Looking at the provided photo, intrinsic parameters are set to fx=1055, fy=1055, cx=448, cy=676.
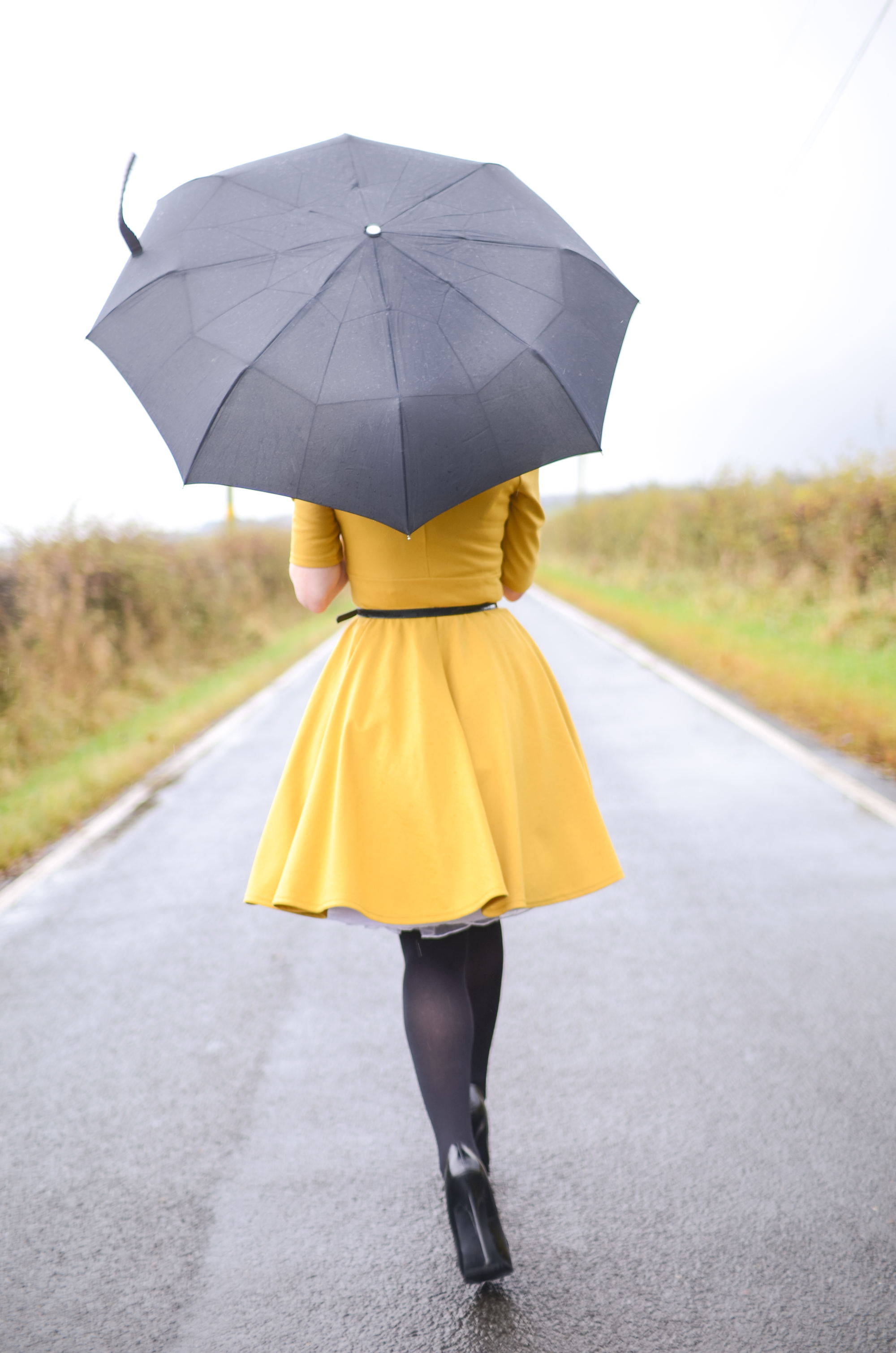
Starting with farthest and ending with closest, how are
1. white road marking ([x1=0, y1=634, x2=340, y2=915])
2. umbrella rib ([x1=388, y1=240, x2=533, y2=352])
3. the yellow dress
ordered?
1. white road marking ([x1=0, y1=634, x2=340, y2=915])
2. the yellow dress
3. umbrella rib ([x1=388, y1=240, x2=533, y2=352])

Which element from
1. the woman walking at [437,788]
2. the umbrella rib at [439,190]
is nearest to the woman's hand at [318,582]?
the woman walking at [437,788]

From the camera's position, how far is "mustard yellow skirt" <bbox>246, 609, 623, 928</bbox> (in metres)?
2.03

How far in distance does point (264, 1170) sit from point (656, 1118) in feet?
3.42

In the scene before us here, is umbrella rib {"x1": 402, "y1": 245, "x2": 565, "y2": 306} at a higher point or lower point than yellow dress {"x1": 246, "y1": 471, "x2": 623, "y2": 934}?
higher

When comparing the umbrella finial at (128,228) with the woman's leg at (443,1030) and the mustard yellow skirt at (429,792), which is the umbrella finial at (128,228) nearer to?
the mustard yellow skirt at (429,792)

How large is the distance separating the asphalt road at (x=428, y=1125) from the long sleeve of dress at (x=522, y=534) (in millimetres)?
1473

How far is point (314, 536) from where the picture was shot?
2.09 m

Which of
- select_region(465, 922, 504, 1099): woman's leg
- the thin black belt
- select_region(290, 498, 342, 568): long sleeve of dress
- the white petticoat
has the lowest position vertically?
select_region(465, 922, 504, 1099): woman's leg

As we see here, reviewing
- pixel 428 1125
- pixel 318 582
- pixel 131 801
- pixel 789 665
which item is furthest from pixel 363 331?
pixel 789 665

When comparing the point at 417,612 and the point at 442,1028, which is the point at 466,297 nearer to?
the point at 417,612

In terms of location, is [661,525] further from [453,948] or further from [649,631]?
[453,948]

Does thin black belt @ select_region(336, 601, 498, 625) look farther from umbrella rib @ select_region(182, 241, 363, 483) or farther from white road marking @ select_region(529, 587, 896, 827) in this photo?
white road marking @ select_region(529, 587, 896, 827)

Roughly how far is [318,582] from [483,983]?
3.25 feet

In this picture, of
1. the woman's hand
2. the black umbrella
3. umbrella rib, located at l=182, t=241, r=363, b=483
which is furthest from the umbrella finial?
the woman's hand
